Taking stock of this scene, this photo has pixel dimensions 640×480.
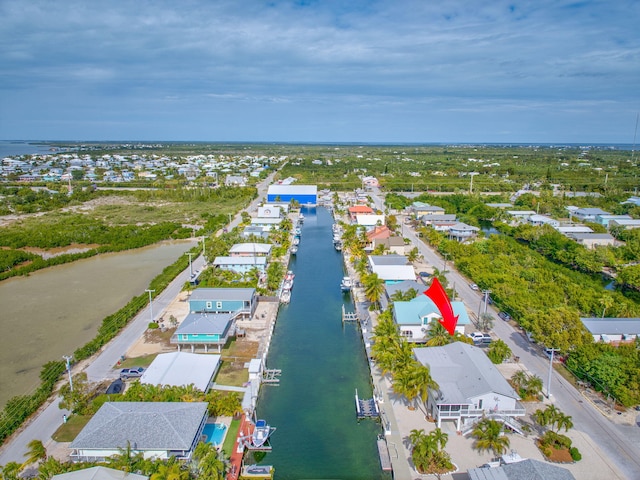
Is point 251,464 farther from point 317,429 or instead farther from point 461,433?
point 461,433

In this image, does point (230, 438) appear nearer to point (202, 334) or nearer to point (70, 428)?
point (70, 428)

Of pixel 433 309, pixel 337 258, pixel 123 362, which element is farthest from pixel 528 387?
pixel 337 258

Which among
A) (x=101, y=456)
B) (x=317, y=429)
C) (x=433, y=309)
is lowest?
(x=317, y=429)

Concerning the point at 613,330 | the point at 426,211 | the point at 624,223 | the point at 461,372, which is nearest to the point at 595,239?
the point at 624,223

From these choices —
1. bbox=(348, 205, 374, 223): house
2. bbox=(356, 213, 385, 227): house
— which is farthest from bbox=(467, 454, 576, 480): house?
bbox=(348, 205, 374, 223): house

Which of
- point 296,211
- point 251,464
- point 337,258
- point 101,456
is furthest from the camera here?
point 296,211

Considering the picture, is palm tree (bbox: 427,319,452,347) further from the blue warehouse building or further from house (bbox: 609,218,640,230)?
the blue warehouse building

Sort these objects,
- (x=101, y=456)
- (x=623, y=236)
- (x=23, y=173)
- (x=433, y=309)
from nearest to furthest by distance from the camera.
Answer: (x=101, y=456) → (x=433, y=309) → (x=623, y=236) → (x=23, y=173)
